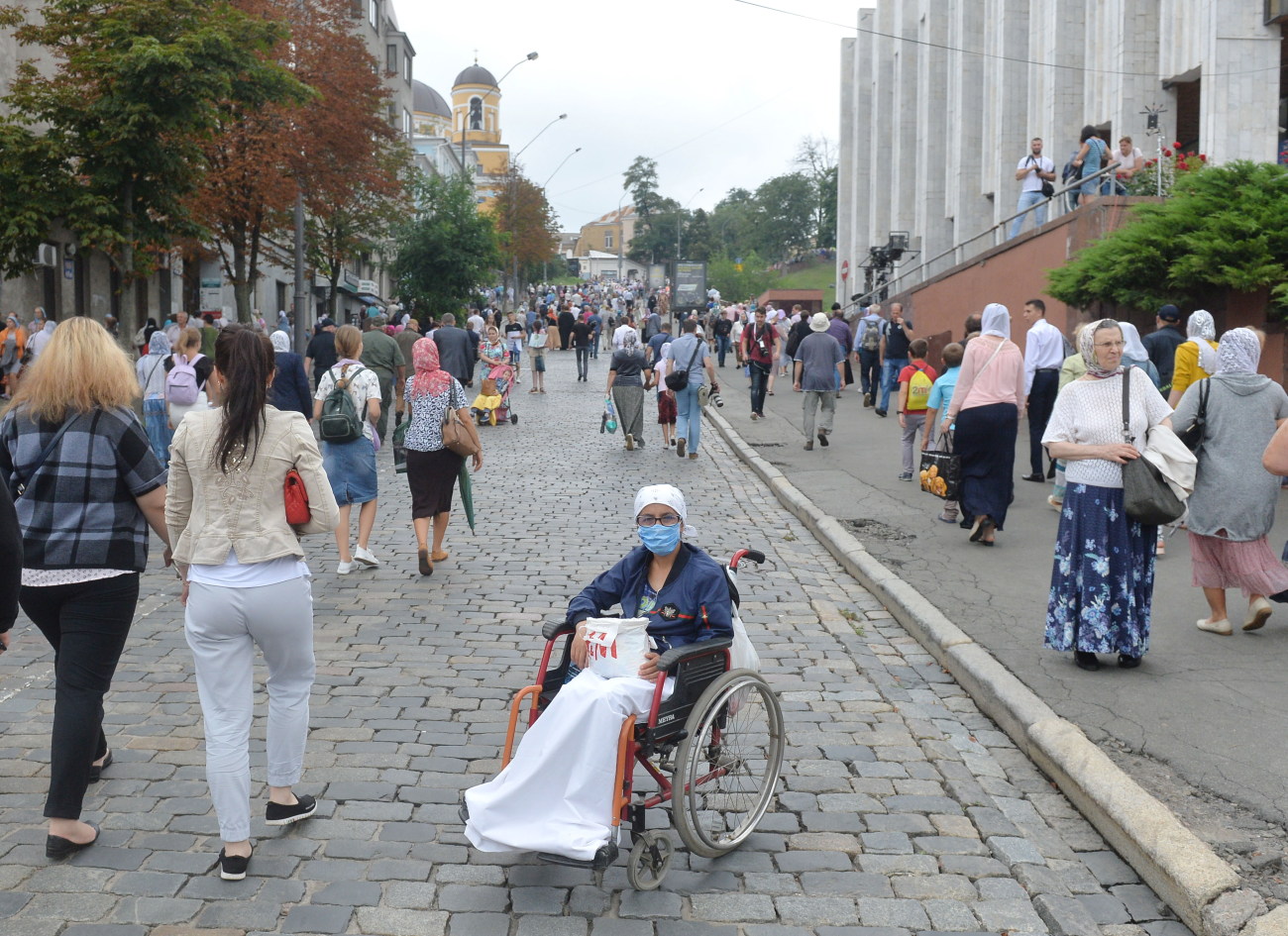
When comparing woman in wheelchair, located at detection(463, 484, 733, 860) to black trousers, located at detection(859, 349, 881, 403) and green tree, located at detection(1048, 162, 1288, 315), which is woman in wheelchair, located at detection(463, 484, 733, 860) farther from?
black trousers, located at detection(859, 349, 881, 403)

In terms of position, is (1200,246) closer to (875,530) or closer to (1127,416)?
(875,530)

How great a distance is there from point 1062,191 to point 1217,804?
17155 millimetres

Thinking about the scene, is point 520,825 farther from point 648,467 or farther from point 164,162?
point 164,162

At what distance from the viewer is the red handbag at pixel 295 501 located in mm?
4438

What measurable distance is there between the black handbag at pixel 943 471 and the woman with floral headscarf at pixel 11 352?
18382 mm

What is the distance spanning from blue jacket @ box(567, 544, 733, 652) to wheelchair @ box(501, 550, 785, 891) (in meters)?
0.09

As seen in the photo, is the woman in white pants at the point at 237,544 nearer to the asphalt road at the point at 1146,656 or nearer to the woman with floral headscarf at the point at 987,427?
the asphalt road at the point at 1146,656

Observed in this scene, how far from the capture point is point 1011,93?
32062 millimetres

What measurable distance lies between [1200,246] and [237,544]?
12439 millimetres

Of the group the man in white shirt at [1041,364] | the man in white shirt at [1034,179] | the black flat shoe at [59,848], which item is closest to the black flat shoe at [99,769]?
the black flat shoe at [59,848]

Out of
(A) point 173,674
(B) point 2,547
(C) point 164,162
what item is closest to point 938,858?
(B) point 2,547

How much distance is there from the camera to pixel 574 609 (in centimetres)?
472

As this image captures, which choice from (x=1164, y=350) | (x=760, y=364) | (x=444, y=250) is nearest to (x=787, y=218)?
(x=444, y=250)

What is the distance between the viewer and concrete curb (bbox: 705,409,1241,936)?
4.20 m
